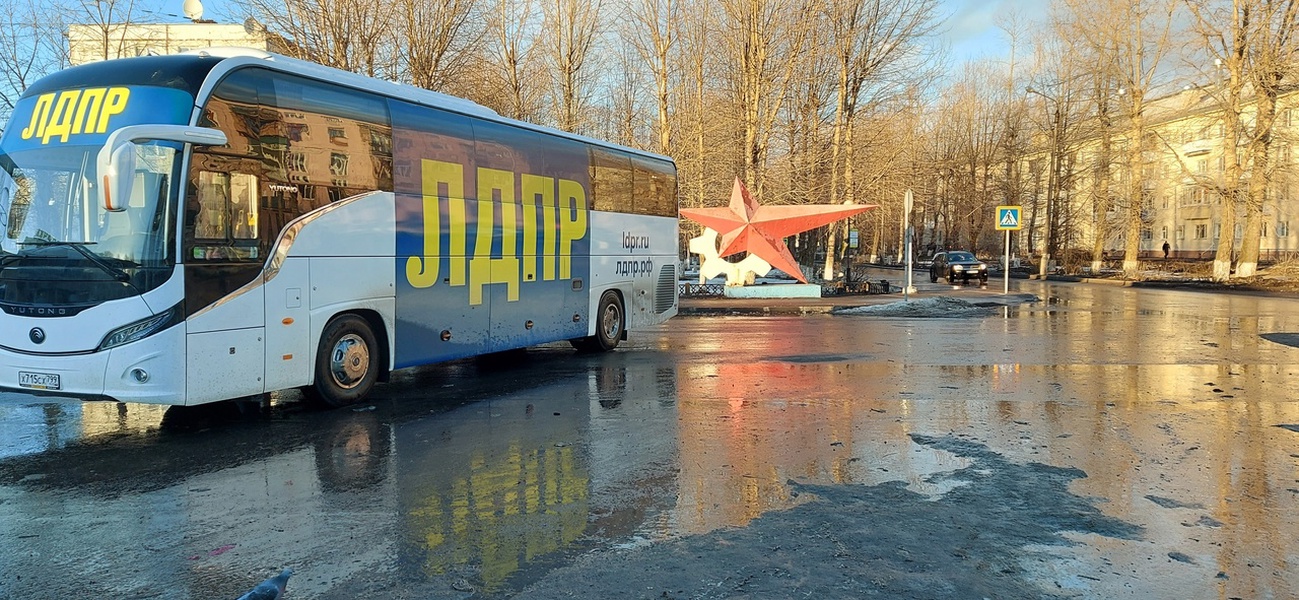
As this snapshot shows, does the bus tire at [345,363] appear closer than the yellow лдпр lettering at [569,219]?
Yes

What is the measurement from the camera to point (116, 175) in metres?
5.86

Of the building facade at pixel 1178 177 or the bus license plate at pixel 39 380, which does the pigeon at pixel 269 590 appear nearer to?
the bus license plate at pixel 39 380

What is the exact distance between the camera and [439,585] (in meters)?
3.95

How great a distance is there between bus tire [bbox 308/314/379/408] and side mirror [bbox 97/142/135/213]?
266 centimetres

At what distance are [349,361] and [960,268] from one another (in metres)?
35.5

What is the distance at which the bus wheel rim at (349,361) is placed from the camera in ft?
27.9

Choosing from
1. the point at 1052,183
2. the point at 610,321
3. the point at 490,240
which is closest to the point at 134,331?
the point at 490,240

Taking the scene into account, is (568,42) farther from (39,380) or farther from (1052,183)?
(1052,183)

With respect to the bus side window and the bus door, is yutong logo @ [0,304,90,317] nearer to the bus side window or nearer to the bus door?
the bus door

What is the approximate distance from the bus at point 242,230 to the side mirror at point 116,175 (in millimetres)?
11

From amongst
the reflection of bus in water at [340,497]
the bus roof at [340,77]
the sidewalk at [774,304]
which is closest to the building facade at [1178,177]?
the sidewalk at [774,304]

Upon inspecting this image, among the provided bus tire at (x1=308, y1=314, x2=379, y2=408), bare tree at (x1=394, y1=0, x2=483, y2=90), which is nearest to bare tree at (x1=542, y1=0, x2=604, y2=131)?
bare tree at (x1=394, y1=0, x2=483, y2=90)

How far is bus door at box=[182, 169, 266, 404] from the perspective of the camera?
6.91 meters

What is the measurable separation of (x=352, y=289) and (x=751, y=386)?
15.0ft
